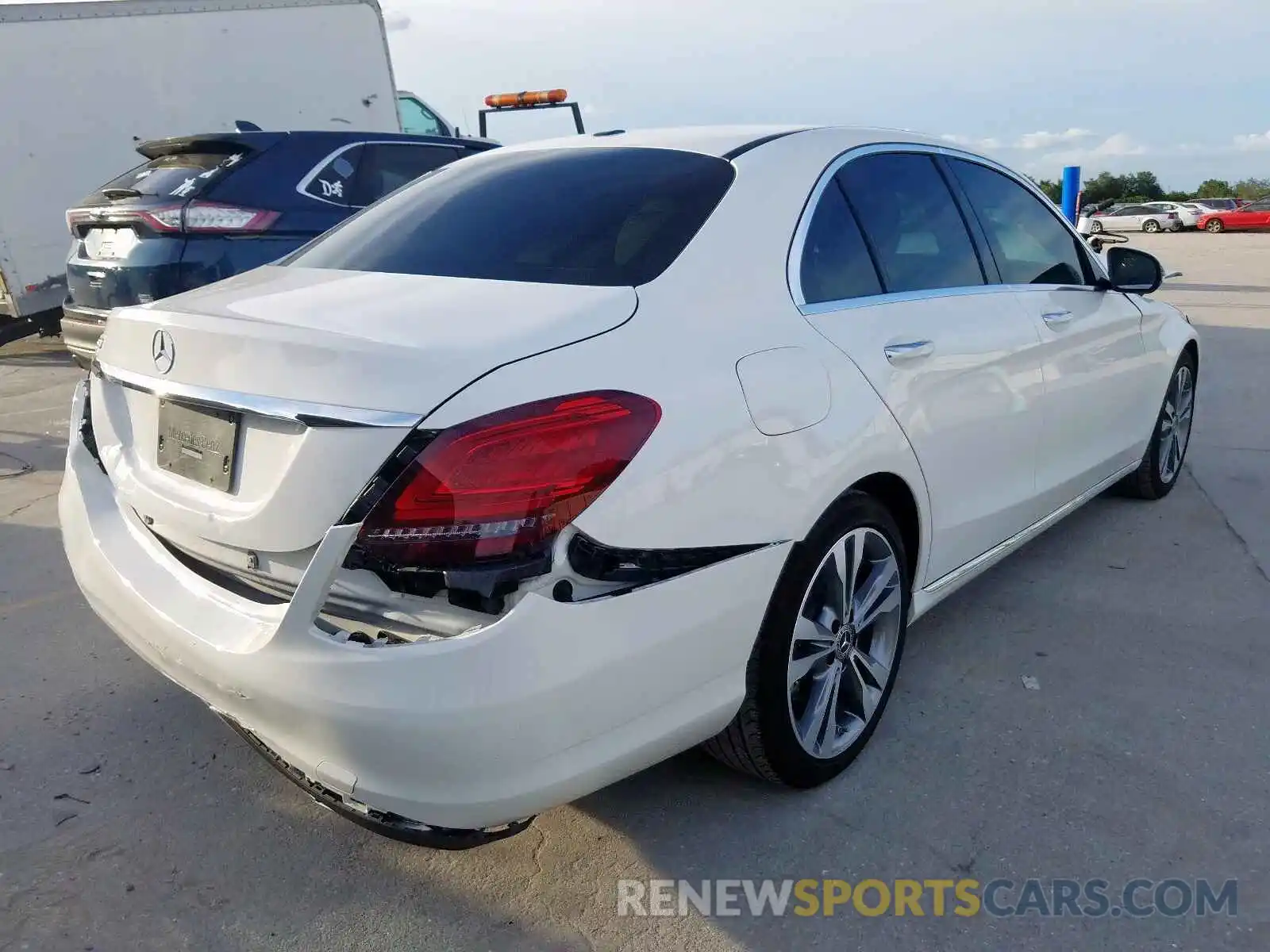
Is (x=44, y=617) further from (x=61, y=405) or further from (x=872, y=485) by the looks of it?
(x=61, y=405)

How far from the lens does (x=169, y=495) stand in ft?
7.28

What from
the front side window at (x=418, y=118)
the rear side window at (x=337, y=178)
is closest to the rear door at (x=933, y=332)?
the rear side window at (x=337, y=178)

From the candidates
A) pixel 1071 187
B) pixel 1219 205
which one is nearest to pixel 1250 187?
pixel 1219 205

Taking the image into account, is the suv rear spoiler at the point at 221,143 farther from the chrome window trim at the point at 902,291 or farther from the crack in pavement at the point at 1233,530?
the crack in pavement at the point at 1233,530

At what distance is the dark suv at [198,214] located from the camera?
5.18m

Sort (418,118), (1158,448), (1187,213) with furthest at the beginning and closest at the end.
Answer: (1187,213) → (418,118) → (1158,448)

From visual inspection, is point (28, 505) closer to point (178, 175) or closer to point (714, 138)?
point (178, 175)

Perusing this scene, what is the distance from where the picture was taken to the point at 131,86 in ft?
28.6

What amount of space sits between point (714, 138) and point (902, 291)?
0.69m

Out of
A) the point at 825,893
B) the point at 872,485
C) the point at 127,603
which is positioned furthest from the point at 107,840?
the point at 872,485

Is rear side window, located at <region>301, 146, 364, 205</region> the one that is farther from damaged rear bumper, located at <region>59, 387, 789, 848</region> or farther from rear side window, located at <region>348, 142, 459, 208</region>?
damaged rear bumper, located at <region>59, 387, 789, 848</region>

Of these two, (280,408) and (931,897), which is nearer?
(280,408)

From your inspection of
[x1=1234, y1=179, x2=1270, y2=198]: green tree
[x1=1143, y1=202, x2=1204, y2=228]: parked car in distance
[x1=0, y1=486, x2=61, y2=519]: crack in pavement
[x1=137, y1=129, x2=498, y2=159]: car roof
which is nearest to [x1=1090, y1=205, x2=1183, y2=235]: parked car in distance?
[x1=1143, y1=202, x2=1204, y2=228]: parked car in distance

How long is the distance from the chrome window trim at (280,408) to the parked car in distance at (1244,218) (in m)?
43.7
